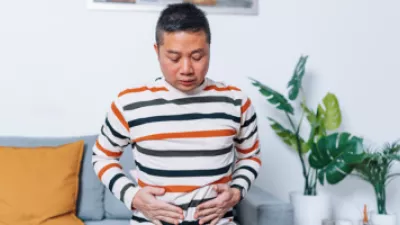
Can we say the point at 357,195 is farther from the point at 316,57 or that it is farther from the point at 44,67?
the point at 44,67

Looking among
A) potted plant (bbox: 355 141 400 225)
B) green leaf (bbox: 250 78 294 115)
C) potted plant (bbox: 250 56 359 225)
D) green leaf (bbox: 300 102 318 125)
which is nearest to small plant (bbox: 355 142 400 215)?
potted plant (bbox: 355 141 400 225)

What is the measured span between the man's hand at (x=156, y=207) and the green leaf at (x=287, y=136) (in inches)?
54.4

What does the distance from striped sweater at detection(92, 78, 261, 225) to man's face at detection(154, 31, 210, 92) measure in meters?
0.07

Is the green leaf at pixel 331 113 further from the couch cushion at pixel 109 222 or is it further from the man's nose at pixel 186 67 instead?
the man's nose at pixel 186 67

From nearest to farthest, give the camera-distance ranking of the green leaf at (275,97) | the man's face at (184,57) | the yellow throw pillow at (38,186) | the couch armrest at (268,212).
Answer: the man's face at (184,57), the couch armrest at (268,212), the yellow throw pillow at (38,186), the green leaf at (275,97)

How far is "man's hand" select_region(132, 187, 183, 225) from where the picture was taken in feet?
3.51

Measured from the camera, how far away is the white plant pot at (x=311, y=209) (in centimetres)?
233

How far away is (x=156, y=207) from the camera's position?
1.08 m

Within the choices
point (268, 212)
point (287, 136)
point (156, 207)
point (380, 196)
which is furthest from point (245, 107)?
point (380, 196)

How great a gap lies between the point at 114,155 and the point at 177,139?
205 mm

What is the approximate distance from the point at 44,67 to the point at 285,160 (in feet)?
4.47

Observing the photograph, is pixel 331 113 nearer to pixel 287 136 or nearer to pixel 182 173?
pixel 287 136

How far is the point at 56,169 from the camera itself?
201 cm

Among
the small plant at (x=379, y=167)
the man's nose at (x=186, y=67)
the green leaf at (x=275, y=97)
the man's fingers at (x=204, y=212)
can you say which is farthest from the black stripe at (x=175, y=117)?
the small plant at (x=379, y=167)
